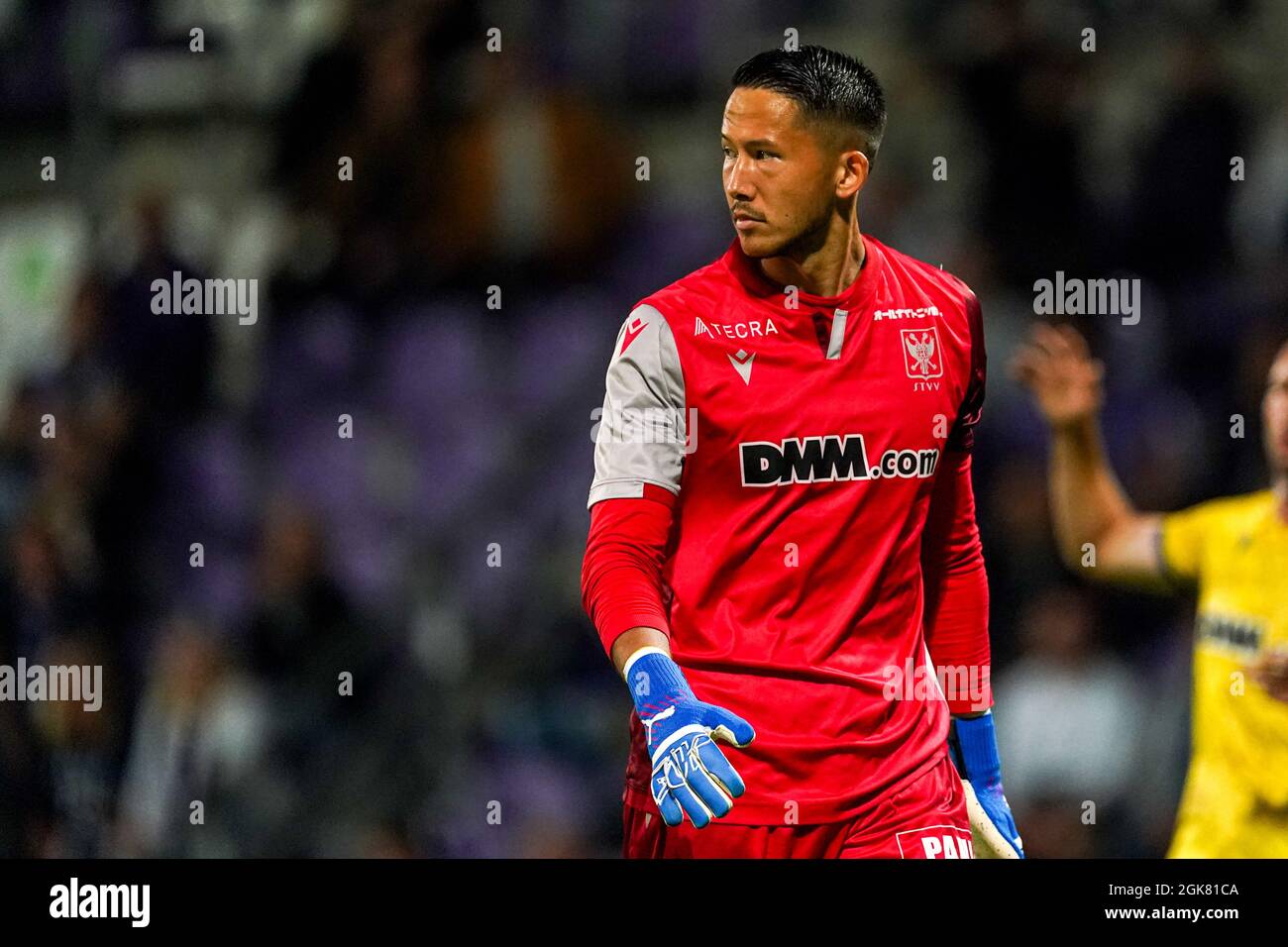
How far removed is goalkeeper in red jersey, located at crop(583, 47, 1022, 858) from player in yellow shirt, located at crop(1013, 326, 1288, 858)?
1.14 meters

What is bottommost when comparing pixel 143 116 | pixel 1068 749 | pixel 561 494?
pixel 1068 749

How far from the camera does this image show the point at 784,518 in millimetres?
3660

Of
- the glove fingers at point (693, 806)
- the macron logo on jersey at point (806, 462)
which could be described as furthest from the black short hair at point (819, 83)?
the glove fingers at point (693, 806)

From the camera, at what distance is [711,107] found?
6844 millimetres

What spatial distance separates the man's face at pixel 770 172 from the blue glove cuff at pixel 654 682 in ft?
2.94

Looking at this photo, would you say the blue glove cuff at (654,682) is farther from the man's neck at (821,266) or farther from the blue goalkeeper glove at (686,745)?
the man's neck at (821,266)

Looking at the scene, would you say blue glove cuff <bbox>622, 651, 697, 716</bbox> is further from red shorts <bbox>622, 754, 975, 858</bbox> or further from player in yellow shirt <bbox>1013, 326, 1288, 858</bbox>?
player in yellow shirt <bbox>1013, 326, 1288, 858</bbox>

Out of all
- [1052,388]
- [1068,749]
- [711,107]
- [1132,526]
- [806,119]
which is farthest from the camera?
[711,107]

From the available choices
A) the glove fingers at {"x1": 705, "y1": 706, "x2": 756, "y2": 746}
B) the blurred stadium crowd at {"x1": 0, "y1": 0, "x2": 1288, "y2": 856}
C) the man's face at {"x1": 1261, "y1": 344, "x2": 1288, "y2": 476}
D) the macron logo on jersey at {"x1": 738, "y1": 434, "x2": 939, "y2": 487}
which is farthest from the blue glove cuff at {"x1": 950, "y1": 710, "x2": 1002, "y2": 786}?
the blurred stadium crowd at {"x1": 0, "y1": 0, "x2": 1288, "y2": 856}

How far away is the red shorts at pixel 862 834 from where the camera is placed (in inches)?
142

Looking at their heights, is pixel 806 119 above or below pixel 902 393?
above

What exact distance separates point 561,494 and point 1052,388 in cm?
223

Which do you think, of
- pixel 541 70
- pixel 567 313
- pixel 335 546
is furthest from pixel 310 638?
pixel 541 70

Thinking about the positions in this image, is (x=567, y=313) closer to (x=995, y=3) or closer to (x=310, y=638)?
(x=310, y=638)
